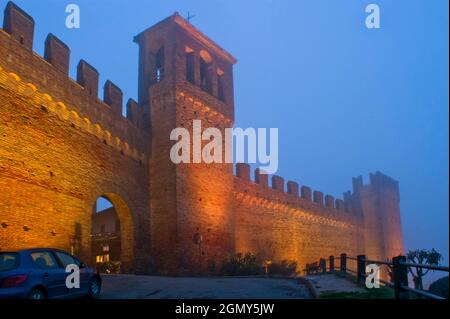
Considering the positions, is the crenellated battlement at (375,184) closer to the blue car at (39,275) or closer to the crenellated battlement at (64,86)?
the crenellated battlement at (64,86)

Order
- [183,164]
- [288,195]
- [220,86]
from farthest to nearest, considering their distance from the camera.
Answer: [288,195], [220,86], [183,164]

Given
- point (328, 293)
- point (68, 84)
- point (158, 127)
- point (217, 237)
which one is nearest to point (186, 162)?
point (158, 127)

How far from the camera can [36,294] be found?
809 centimetres

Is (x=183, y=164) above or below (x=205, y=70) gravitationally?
below

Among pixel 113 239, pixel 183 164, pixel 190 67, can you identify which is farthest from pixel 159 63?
pixel 113 239

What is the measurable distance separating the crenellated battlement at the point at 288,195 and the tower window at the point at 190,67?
6369mm

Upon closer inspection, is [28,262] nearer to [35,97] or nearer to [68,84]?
[35,97]

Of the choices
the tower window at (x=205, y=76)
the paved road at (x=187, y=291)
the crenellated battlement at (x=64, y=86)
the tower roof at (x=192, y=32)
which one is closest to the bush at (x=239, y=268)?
the crenellated battlement at (x=64, y=86)

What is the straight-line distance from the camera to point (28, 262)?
8258mm

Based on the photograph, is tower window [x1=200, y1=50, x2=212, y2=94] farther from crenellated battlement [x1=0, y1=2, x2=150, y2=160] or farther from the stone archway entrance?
the stone archway entrance

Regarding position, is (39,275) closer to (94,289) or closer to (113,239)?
(94,289)

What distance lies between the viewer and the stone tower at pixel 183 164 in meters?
20.1

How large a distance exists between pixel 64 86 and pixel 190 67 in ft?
27.1

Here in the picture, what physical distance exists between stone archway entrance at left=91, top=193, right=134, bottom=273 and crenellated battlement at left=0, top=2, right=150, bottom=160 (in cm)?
248
